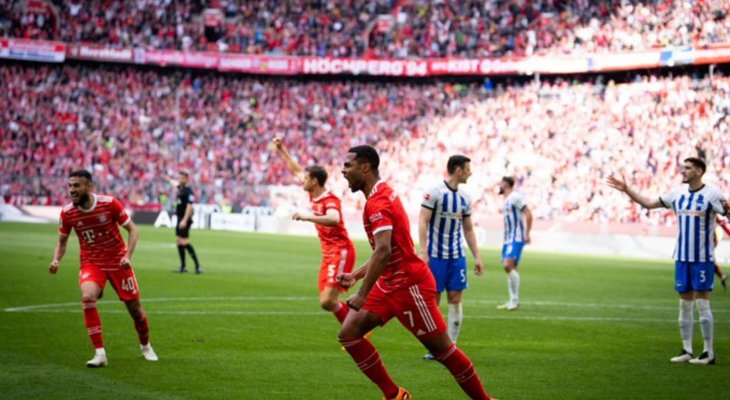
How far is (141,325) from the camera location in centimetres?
1232

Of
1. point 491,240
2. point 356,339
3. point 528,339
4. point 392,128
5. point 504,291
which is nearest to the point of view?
point 356,339

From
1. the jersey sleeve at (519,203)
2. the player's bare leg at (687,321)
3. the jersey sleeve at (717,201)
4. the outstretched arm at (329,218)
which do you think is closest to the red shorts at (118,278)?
the outstretched arm at (329,218)

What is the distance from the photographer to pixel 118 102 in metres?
58.6

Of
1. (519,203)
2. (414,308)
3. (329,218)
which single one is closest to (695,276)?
(329,218)

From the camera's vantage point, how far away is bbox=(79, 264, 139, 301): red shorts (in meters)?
12.1

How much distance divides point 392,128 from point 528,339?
143ft

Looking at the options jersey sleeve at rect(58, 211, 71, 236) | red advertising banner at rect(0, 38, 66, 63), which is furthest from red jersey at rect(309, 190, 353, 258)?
red advertising banner at rect(0, 38, 66, 63)

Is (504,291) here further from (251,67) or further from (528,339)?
(251,67)

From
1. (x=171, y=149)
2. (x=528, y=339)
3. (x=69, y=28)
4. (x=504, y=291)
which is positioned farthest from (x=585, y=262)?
(x=69, y=28)

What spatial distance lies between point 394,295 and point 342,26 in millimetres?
55323

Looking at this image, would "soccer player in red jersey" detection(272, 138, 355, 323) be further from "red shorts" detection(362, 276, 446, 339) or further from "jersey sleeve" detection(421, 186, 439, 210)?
"red shorts" detection(362, 276, 446, 339)

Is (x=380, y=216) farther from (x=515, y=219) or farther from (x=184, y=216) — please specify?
(x=184, y=216)

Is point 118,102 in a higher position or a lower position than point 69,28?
lower

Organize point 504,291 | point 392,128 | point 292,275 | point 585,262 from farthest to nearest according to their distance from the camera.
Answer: point 392,128
point 585,262
point 292,275
point 504,291
